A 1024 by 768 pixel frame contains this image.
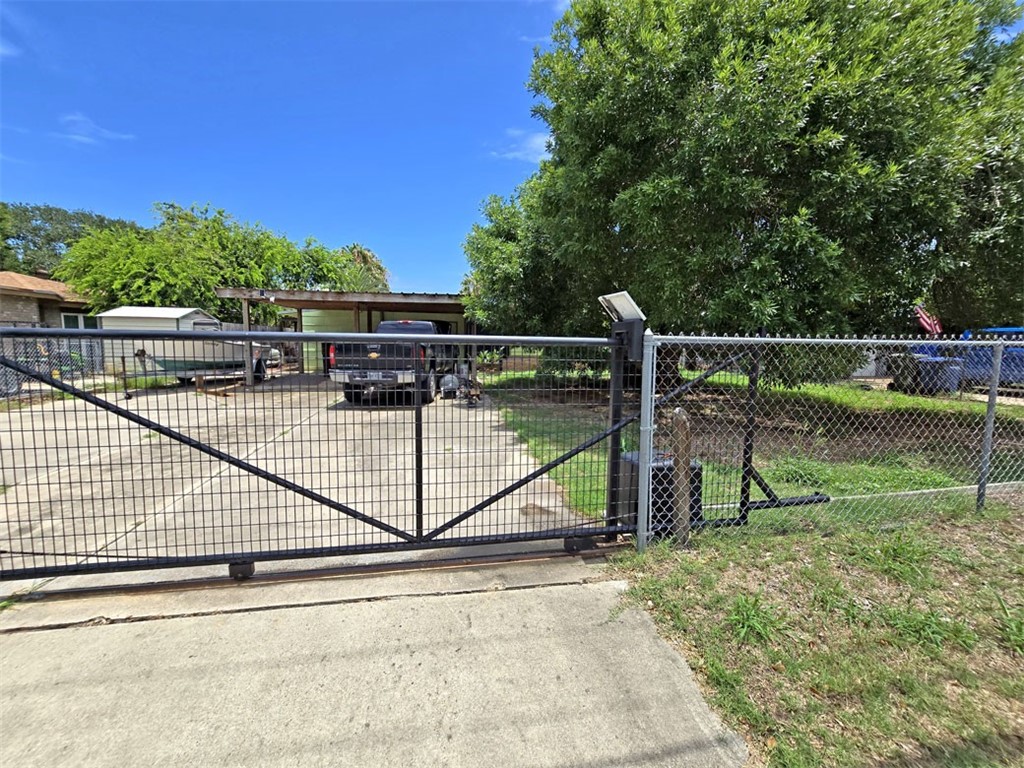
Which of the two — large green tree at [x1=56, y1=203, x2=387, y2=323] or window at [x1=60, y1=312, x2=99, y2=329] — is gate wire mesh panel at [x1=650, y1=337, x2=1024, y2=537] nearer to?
large green tree at [x1=56, y1=203, x2=387, y2=323]

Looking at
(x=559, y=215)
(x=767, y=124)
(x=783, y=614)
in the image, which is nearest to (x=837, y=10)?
(x=767, y=124)

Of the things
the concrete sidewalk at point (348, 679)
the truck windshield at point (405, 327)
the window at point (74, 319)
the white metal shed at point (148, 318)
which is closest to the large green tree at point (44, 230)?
the window at point (74, 319)

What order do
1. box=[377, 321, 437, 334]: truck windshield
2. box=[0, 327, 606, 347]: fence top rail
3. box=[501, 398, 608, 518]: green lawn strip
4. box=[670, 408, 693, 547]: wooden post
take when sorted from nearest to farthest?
box=[0, 327, 606, 347]: fence top rail, box=[670, 408, 693, 547]: wooden post, box=[501, 398, 608, 518]: green lawn strip, box=[377, 321, 437, 334]: truck windshield

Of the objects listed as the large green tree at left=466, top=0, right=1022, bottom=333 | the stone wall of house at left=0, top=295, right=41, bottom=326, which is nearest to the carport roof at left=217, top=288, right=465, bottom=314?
the large green tree at left=466, top=0, right=1022, bottom=333

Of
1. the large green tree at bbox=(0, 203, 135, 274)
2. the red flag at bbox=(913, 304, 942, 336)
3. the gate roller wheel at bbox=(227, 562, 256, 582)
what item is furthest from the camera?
the large green tree at bbox=(0, 203, 135, 274)

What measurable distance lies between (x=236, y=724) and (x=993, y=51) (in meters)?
12.3

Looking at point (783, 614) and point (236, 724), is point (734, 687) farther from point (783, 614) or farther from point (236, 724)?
point (236, 724)

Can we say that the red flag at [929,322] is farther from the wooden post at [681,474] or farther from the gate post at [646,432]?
the gate post at [646,432]

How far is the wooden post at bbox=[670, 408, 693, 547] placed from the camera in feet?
10.7

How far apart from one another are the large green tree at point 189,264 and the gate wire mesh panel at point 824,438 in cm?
1590

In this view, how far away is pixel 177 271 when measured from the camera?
18.6 meters

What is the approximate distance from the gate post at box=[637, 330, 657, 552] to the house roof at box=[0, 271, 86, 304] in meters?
26.9

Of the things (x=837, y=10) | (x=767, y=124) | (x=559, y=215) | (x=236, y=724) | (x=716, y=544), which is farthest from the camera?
(x=559, y=215)

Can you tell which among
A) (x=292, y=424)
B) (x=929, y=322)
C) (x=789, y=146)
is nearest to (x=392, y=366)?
(x=292, y=424)
